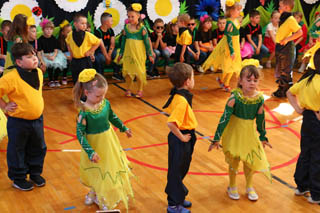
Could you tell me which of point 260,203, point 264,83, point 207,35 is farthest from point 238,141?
Answer: point 207,35

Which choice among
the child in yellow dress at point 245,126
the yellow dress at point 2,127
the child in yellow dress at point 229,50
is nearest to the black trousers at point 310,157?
the child in yellow dress at point 245,126

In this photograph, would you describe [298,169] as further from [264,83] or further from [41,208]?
[264,83]

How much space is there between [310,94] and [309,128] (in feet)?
1.05

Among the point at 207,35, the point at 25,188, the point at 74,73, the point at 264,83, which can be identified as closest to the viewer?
the point at 25,188

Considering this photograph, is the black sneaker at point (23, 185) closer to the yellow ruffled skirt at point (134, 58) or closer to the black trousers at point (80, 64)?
the black trousers at point (80, 64)

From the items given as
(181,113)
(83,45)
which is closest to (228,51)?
(83,45)

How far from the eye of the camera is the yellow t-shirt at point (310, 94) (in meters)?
3.73

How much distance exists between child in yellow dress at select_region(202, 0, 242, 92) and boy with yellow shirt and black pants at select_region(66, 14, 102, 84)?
7.20ft

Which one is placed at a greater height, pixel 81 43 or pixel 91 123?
pixel 81 43

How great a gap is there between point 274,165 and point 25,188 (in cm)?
262

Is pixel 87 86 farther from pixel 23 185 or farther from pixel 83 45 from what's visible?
pixel 83 45

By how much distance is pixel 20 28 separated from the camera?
518 centimetres

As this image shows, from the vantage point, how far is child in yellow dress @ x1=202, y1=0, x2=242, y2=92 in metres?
7.11

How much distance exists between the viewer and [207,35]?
891 centimetres
